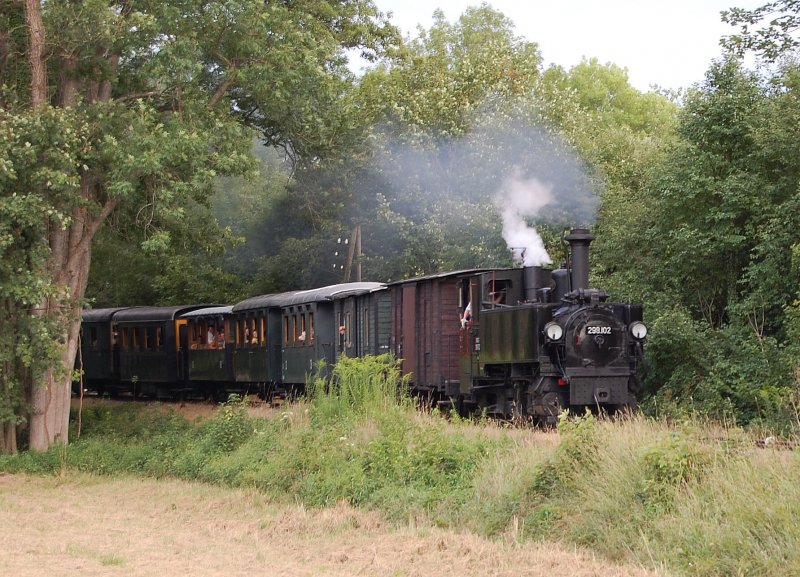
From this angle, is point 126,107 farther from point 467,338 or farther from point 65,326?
point 467,338

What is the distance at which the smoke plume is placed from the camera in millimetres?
19578

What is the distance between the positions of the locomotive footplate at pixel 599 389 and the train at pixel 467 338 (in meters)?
0.02

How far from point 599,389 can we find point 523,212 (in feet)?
30.5

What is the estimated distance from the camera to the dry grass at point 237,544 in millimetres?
9328

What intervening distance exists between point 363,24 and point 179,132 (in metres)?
9.65

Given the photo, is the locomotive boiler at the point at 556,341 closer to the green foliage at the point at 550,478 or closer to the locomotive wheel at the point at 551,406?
the locomotive wheel at the point at 551,406

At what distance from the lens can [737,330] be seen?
20.0m

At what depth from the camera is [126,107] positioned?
64.0 ft

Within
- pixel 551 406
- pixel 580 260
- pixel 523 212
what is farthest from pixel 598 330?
pixel 523 212

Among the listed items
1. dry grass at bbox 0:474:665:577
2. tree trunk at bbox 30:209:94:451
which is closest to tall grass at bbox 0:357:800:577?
dry grass at bbox 0:474:665:577

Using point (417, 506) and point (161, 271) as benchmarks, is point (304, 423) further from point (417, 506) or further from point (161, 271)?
point (161, 271)

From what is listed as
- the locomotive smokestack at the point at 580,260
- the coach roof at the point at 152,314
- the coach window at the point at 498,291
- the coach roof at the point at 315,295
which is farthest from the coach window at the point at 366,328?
the coach roof at the point at 152,314

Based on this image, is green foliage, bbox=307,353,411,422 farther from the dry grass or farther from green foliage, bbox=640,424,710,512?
green foliage, bbox=640,424,710,512

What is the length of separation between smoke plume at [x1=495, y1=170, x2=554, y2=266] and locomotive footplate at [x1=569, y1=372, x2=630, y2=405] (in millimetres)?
2619
